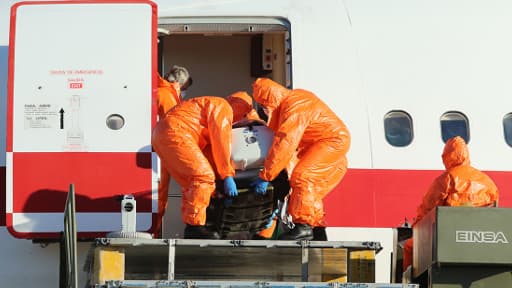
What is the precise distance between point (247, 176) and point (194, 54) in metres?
5.84

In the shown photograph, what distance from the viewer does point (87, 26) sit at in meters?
14.0

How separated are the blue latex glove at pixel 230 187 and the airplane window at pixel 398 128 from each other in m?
2.34

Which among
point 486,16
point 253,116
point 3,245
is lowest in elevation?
point 3,245

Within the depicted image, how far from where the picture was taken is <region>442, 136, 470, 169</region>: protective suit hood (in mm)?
13062

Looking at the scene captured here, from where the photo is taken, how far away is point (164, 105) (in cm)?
1448

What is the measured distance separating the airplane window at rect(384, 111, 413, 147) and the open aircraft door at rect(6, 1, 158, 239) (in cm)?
215

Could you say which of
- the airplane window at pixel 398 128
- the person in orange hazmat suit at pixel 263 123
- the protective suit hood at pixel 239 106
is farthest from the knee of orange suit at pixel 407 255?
the protective suit hood at pixel 239 106

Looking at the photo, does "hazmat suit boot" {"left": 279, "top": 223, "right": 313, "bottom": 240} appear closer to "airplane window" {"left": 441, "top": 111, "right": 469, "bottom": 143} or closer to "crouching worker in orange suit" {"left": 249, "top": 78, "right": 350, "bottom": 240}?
"crouching worker in orange suit" {"left": 249, "top": 78, "right": 350, "bottom": 240}

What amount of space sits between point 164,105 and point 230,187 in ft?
7.62

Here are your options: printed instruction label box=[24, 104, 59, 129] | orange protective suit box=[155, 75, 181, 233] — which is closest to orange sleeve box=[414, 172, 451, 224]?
orange protective suit box=[155, 75, 181, 233]

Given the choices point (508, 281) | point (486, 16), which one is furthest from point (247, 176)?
point (486, 16)

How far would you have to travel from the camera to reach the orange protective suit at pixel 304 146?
485 inches

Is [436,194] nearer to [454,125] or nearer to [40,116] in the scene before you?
[454,125]

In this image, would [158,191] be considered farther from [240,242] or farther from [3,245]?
[240,242]
